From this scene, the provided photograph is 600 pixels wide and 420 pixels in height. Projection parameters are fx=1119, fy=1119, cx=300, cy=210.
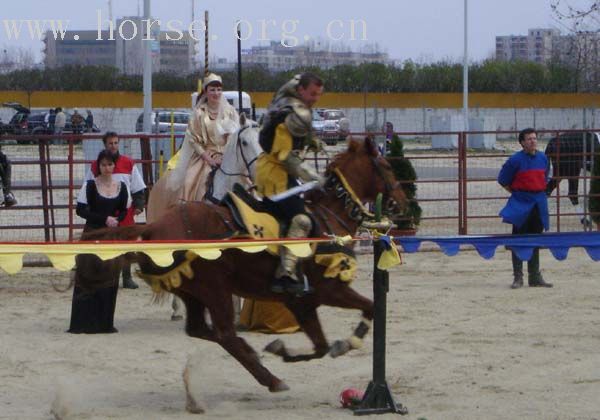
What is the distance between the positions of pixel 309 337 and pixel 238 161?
2.41m

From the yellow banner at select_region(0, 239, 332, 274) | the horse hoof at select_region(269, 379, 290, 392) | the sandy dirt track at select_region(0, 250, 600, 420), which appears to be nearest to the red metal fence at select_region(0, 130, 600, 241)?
the sandy dirt track at select_region(0, 250, 600, 420)

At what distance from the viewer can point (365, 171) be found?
25.5 ft

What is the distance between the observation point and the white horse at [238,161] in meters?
9.34

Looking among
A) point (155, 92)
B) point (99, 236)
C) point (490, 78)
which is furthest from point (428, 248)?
point (490, 78)

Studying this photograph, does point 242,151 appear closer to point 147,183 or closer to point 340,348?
point 340,348

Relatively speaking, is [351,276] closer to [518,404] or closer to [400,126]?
[518,404]

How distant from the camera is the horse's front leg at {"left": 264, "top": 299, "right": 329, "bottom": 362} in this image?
7.33 metres

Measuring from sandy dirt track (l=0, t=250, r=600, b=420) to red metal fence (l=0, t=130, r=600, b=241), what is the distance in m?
2.37

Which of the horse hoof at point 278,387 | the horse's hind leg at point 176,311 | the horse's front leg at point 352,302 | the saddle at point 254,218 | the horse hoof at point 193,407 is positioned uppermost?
the saddle at point 254,218

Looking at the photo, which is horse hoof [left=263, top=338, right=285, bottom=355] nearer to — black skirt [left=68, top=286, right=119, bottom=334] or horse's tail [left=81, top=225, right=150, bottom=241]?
horse's tail [left=81, top=225, right=150, bottom=241]

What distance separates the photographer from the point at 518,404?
718cm

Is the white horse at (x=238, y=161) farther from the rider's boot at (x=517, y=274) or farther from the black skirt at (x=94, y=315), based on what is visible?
the rider's boot at (x=517, y=274)

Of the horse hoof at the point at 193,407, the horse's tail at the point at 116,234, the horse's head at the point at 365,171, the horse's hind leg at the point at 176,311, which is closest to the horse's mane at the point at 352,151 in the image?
the horse's head at the point at 365,171

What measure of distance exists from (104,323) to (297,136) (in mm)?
3736
